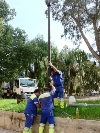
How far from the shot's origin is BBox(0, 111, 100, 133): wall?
740 centimetres

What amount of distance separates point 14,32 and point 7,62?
4.51 meters

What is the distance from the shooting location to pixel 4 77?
30781mm

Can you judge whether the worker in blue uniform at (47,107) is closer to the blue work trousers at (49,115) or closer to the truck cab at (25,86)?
the blue work trousers at (49,115)

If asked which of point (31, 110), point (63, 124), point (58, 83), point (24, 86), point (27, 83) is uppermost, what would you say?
point (27, 83)

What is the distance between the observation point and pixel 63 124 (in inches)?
324

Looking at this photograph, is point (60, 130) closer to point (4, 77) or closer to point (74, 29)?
point (74, 29)

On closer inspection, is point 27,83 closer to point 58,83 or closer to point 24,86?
point 24,86

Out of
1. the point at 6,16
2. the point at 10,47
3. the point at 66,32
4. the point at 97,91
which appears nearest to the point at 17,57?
the point at 10,47

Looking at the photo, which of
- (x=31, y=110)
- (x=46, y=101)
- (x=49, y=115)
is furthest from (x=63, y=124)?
(x=31, y=110)

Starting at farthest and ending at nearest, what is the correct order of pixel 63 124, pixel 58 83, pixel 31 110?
pixel 58 83
pixel 31 110
pixel 63 124

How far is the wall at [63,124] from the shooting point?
740 cm

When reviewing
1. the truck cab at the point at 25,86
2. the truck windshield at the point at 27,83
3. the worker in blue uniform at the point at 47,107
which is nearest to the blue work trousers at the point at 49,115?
the worker in blue uniform at the point at 47,107

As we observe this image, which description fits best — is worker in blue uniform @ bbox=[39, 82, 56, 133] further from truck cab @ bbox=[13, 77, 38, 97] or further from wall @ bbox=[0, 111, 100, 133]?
truck cab @ bbox=[13, 77, 38, 97]

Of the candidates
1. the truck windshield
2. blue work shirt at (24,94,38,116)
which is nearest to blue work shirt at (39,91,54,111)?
blue work shirt at (24,94,38,116)
